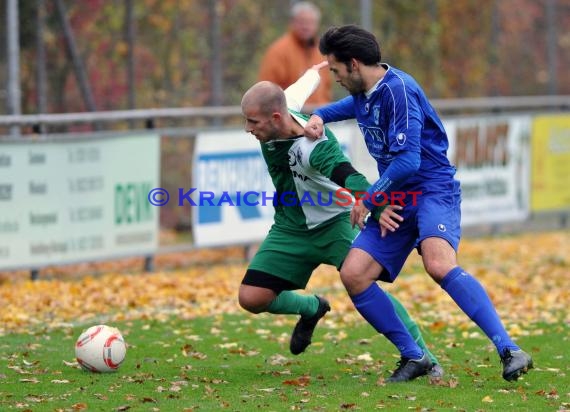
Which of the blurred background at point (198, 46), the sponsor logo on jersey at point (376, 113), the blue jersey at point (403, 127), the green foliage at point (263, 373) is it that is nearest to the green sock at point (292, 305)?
the green foliage at point (263, 373)

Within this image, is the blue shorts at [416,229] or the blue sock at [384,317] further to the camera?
the blue sock at [384,317]

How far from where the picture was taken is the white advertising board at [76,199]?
36.9ft

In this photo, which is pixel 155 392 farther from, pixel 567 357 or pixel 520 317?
pixel 520 317

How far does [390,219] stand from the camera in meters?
6.77

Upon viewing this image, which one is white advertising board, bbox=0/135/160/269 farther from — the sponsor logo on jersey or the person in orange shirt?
the sponsor logo on jersey

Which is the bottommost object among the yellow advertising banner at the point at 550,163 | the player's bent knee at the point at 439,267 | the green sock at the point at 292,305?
the yellow advertising banner at the point at 550,163

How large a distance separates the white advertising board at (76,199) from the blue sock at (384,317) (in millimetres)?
5182

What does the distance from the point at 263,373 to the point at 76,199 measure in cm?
489

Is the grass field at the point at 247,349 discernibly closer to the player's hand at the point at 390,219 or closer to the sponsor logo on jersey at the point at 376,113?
the player's hand at the point at 390,219

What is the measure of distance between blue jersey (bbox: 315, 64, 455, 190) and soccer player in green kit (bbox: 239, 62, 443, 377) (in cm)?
24

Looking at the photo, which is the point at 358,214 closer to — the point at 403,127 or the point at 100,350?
the point at 403,127

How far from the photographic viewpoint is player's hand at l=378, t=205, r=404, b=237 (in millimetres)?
6758

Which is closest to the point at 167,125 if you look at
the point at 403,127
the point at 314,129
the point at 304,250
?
the point at 304,250

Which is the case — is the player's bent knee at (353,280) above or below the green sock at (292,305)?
above
